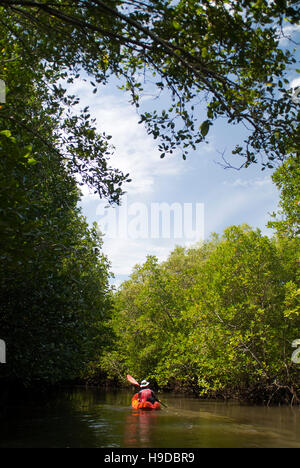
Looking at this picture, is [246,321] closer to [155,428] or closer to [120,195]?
[155,428]

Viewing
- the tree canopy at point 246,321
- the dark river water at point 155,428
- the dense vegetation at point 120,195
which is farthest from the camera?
the tree canopy at point 246,321

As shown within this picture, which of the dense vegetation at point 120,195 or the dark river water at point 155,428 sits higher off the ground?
the dense vegetation at point 120,195

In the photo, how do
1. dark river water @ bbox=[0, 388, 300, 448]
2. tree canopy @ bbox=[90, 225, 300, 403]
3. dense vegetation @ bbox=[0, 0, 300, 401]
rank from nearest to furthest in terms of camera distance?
dense vegetation @ bbox=[0, 0, 300, 401]
dark river water @ bbox=[0, 388, 300, 448]
tree canopy @ bbox=[90, 225, 300, 403]

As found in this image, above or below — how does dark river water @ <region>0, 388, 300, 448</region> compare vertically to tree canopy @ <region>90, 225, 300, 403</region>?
below

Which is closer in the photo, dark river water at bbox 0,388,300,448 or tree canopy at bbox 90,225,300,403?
dark river water at bbox 0,388,300,448

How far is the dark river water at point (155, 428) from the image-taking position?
10.8m

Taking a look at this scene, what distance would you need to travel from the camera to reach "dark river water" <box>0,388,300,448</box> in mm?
10783

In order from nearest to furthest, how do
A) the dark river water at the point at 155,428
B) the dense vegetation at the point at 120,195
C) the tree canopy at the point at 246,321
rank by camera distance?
the dense vegetation at the point at 120,195, the dark river water at the point at 155,428, the tree canopy at the point at 246,321

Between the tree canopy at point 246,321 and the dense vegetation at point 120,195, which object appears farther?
the tree canopy at point 246,321

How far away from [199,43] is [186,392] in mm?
27002

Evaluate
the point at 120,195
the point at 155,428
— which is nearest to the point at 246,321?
the point at 155,428

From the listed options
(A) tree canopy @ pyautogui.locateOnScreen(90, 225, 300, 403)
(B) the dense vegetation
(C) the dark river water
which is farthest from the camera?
(A) tree canopy @ pyautogui.locateOnScreen(90, 225, 300, 403)

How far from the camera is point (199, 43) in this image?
21.0 feet

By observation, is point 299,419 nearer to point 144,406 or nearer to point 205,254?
point 144,406
